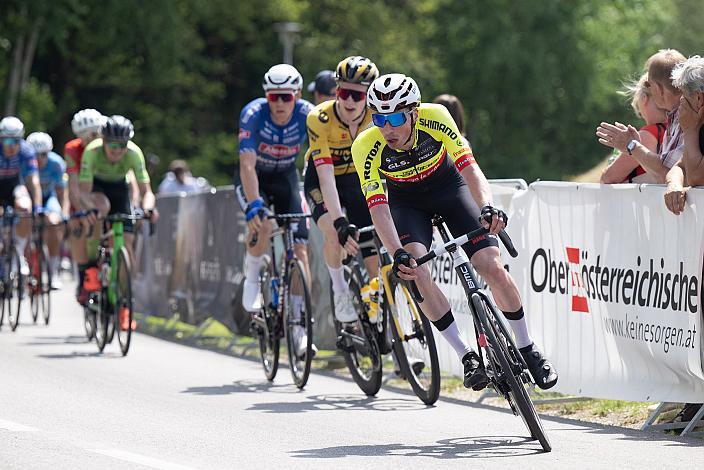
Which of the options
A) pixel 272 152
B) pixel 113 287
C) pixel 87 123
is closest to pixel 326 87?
pixel 272 152

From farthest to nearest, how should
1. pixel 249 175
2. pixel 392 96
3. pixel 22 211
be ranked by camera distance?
pixel 22 211, pixel 249 175, pixel 392 96

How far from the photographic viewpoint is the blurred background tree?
44.5m

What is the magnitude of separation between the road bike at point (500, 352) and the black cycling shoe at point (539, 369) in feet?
0.15

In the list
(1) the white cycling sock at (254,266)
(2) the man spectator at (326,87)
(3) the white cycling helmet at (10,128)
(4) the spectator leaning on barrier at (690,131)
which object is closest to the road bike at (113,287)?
(1) the white cycling sock at (254,266)

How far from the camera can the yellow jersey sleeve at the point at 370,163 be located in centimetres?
894

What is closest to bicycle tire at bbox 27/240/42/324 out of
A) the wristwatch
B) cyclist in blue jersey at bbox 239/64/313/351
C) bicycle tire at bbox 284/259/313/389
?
cyclist in blue jersey at bbox 239/64/313/351

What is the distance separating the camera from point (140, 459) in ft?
25.4

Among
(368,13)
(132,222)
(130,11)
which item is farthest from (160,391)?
(368,13)

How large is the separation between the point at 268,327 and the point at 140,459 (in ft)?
14.1

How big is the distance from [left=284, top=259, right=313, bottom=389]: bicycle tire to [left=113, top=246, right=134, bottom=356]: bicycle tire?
8.96 ft

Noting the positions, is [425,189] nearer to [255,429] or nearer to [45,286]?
[255,429]

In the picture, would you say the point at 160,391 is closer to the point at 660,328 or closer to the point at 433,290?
the point at 433,290

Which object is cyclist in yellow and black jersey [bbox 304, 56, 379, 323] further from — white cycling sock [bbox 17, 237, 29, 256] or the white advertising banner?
white cycling sock [bbox 17, 237, 29, 256]

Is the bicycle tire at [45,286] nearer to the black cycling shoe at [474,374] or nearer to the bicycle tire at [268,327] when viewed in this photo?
the bicycle tire at [268,327]
